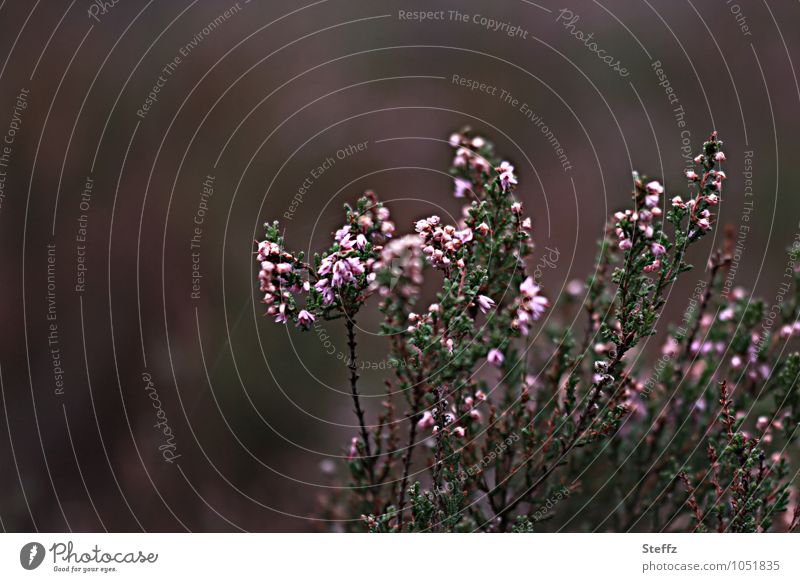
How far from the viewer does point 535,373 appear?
126 inches

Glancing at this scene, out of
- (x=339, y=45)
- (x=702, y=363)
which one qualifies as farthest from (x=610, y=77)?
(x=702, y=363)

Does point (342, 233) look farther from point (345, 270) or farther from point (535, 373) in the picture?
point (535, 373)

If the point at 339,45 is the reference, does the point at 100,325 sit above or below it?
below

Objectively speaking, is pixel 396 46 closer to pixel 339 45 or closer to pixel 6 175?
pixel 339 45

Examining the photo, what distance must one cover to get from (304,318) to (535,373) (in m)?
1.54

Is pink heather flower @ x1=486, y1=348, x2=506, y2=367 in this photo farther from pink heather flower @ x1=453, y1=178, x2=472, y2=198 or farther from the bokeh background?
the bokeh background

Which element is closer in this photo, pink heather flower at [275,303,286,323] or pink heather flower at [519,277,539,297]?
pink heather flower at [275,303,286,323]

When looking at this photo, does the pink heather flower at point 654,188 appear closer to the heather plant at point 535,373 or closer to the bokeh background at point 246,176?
the heather plant at point 535,373

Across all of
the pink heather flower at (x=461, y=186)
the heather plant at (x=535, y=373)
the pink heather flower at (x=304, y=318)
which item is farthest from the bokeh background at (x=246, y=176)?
the pink heather flower at (x=304, y=318)

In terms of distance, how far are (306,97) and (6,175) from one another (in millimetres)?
2491

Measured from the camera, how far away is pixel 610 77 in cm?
605
